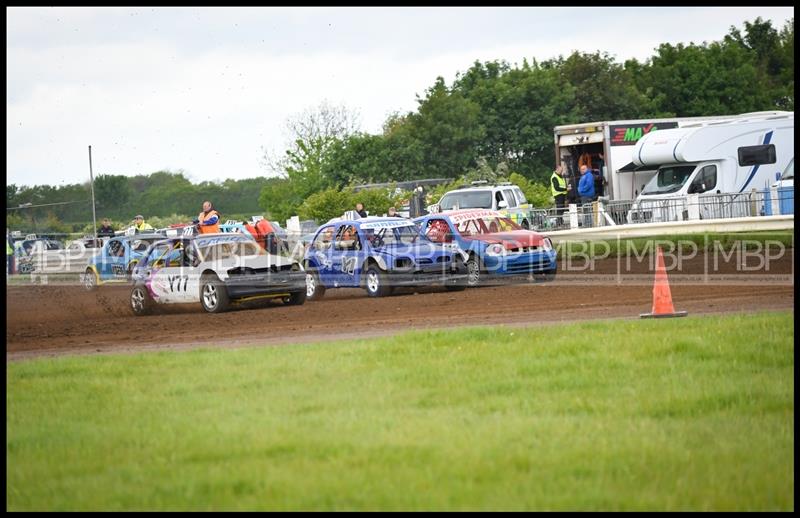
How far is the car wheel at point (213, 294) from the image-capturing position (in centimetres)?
1981

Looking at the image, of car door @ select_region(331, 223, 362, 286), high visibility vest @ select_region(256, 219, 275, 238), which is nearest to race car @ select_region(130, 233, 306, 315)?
car door @ select_region(331, 223, 362, 286)

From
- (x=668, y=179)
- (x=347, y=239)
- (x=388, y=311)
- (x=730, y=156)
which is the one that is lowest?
(x=388, y=311)

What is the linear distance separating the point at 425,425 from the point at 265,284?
39.3ft

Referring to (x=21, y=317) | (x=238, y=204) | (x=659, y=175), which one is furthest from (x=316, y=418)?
(x=238, y=204)

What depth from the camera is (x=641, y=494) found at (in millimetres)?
6316

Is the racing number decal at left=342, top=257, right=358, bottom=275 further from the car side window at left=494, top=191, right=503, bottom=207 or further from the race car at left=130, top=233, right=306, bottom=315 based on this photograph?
the car side window at left=494, top=191, right=503, bottom=207

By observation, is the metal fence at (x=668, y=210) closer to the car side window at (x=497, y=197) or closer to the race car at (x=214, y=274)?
the car side window at (x=497, y=197)

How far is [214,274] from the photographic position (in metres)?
20.0

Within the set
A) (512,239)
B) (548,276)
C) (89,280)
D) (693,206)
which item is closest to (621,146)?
(693,206)

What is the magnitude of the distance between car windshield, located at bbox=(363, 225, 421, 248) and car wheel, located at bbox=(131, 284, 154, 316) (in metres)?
4.17

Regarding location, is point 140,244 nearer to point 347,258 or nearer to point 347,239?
point 347,239

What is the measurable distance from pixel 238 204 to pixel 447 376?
267 feet

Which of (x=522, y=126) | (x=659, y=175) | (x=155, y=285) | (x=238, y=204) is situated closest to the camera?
(x=155, y=285)

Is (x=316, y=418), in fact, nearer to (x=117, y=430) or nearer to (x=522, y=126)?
(x=117, y=430)
